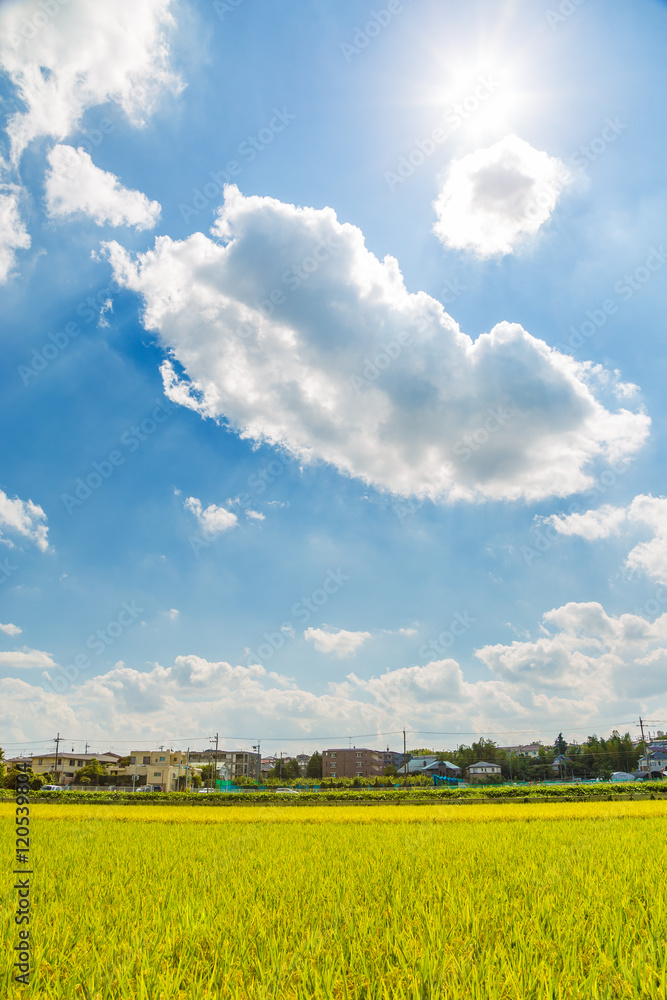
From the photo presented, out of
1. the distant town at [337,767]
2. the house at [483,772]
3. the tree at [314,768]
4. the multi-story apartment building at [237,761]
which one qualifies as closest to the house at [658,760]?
→ the distant town at [337,767]

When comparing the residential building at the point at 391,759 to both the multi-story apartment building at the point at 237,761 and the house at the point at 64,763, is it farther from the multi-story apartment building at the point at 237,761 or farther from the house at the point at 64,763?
the house at the point at 64,763

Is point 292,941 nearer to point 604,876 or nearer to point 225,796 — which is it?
point 604,876

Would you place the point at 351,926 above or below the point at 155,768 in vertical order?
above

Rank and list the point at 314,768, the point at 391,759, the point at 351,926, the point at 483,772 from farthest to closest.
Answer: the point at 391,759 → the point at 314,768 → the point at 483,772 → the point at 351,926

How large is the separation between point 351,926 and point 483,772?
107m

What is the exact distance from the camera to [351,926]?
4.12m

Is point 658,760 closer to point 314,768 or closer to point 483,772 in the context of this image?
point 483,772

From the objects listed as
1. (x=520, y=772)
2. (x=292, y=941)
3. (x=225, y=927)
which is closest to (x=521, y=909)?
(x=292, y=941)

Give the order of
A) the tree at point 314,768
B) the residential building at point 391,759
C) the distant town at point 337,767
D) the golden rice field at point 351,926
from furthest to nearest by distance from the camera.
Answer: the residential building at point 391,759 < the tree at point 314,768 < the distant town at point 337,767 < the golden rice field at point 351,926

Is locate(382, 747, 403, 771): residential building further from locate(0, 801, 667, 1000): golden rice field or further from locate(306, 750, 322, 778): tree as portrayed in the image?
locate(0, 801, 667, 1000): golden rice field

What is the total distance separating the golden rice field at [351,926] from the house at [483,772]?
97.2m

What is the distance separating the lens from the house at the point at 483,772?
94000 mm

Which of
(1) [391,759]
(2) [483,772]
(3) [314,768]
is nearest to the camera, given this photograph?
(2) [483,772]

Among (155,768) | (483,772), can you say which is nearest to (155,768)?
(155,768)
